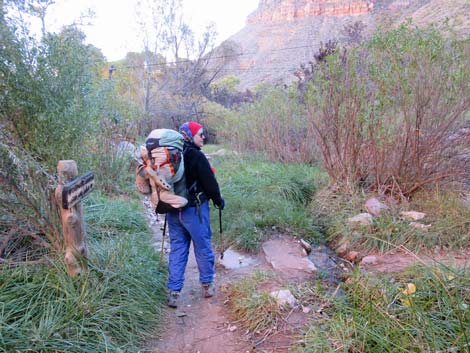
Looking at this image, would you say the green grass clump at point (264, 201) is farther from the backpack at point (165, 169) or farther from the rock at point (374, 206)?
the backpack at point (165, 169)

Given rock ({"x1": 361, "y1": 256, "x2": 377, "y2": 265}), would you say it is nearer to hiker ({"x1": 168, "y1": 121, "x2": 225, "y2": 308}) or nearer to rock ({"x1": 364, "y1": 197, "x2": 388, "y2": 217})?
rock ({"x1": 364, "y1": 197, "x2": 388, "y2": 217})

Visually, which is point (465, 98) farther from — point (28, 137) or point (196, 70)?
point (196, 70)

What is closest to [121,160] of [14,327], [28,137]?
[28,137]

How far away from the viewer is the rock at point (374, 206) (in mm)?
5539

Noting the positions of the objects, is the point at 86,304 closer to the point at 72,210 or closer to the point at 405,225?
the point at 72,210

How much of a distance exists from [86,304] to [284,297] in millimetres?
1732

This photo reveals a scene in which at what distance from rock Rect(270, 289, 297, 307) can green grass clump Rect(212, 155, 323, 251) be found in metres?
1.50

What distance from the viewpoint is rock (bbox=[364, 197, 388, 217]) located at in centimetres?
554

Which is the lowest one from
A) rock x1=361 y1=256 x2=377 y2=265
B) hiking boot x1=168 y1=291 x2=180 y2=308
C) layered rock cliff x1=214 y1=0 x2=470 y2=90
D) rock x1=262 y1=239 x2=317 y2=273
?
rock x1=262 y1=239 x2=317 y2=273

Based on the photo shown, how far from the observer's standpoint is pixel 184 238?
3.79 m

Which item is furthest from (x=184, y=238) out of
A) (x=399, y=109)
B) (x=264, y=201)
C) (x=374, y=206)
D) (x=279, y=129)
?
(x=279, y=129)

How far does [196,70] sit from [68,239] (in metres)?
16.1

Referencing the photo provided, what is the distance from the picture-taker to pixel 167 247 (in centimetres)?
533

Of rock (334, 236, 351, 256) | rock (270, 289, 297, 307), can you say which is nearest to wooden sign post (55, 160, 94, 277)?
rock (270, 289, 297, 307)
